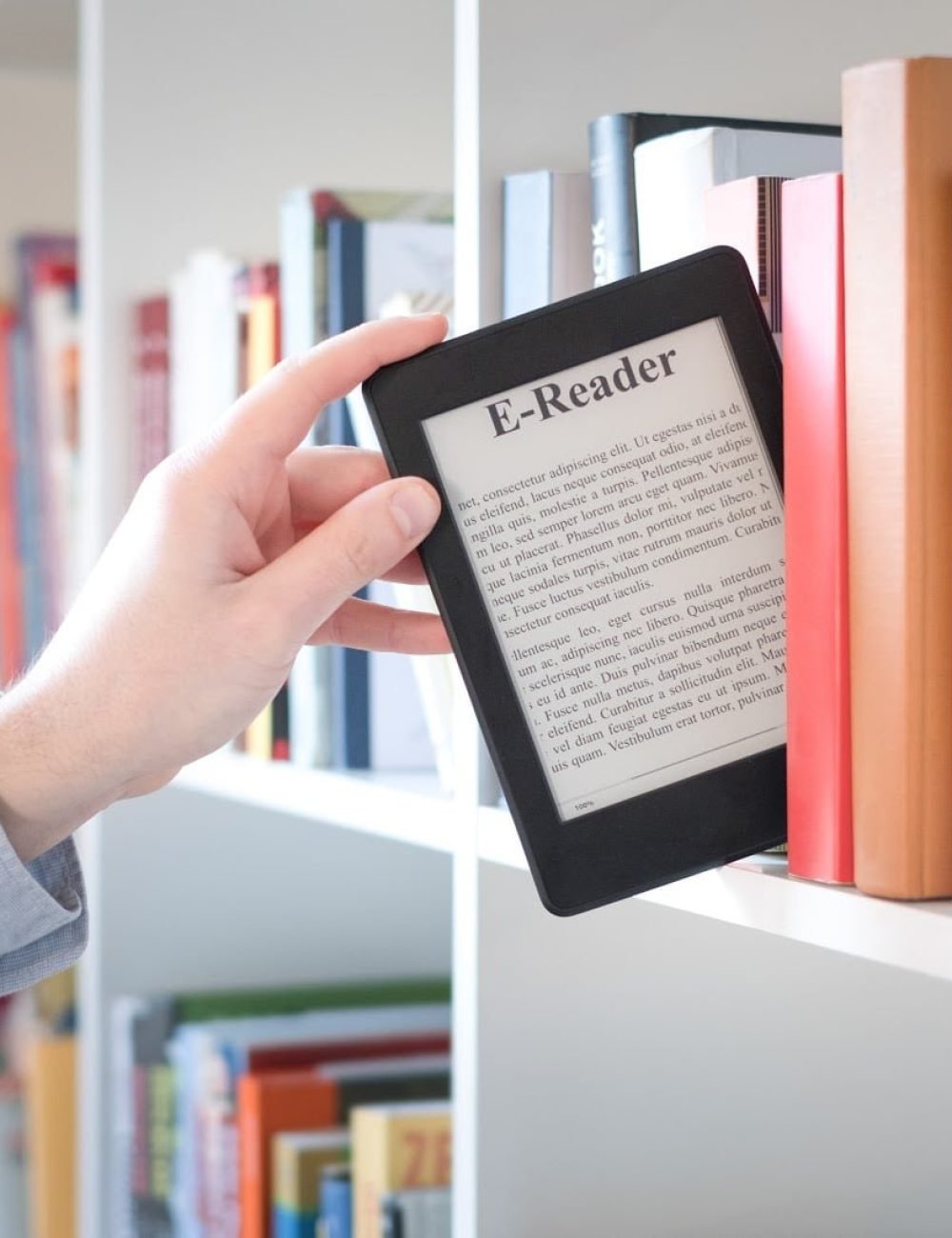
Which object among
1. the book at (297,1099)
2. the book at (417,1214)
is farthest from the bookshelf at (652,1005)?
the book at (297,1099)

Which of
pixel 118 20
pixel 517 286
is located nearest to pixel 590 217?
pixel 517 286

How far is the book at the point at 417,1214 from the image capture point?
1036 mm

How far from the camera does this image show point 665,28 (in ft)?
2.63

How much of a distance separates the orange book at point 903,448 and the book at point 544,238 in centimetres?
23

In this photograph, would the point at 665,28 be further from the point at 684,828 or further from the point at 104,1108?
the point at 104,1108

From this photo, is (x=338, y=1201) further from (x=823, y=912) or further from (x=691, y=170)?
(x=691, y=170)

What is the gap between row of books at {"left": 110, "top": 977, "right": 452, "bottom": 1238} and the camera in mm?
1075

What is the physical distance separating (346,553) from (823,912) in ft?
0.78

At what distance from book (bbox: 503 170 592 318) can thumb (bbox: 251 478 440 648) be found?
18 centimetres

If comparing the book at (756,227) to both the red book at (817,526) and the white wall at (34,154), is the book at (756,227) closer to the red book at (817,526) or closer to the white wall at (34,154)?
the red book at (817,526)

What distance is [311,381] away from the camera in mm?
673

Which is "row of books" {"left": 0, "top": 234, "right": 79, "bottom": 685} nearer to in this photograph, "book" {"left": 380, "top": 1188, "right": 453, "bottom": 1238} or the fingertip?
"book" {"left": 380, "top": 1188, "right": 453, "bottom": 1238}

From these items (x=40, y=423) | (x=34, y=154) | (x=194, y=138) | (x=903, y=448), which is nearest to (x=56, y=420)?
(x=40, y=423)

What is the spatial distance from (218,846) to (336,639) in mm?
629
